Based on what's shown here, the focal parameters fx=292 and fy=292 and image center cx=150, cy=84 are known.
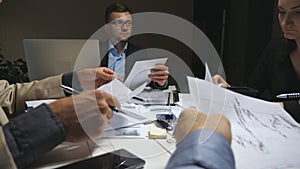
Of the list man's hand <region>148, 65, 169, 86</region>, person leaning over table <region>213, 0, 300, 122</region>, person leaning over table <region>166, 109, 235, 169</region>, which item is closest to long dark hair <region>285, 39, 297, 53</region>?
person leaning over table <region>213, 0, 300, 122</region>

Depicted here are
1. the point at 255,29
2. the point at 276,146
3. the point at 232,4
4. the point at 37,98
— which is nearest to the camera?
the point at 276,146

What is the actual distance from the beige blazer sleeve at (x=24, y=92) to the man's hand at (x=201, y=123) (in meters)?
0.67

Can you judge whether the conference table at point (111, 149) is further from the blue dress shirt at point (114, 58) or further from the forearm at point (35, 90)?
the blue dress shirt at point (114, 58)

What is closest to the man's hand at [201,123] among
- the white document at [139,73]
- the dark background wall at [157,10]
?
the white document at [139,73]

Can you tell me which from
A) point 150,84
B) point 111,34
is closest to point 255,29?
point 111,34

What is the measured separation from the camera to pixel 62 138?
584 mm

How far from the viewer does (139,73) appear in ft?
3.99

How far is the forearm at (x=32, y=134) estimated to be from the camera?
0.53m

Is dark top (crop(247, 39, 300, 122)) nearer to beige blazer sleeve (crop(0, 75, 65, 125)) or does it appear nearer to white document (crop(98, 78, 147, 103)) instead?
white document (crop(98, 78, 147, 103))

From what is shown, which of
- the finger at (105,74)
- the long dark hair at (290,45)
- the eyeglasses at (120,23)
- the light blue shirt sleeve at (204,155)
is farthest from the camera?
the eyeglasses at (120,23)

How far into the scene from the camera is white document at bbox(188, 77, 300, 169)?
543 mm

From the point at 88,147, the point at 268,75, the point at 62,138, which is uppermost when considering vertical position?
the point at 62,138

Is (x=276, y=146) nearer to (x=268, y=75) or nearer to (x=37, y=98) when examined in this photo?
(x=37, y=98)

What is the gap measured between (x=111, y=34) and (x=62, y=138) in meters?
1.82
